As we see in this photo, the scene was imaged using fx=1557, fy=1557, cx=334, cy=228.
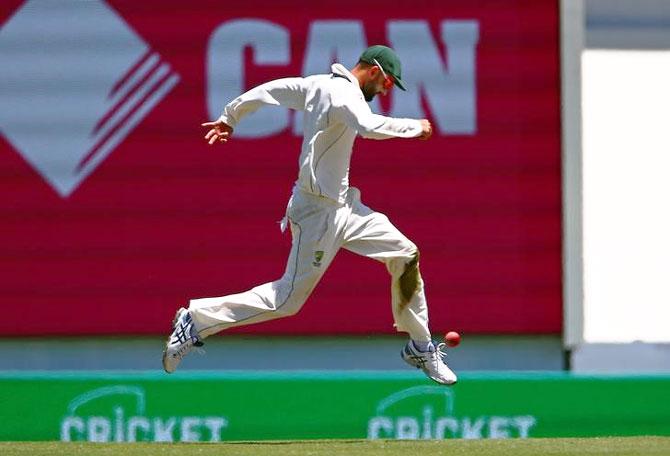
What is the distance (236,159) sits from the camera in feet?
27.9

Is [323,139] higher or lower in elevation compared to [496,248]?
higher

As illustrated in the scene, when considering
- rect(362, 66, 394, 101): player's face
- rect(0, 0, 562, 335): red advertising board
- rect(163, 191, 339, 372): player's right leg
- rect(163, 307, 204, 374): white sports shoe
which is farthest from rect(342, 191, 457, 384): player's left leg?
rect(0, 0, 562, 335): red advertising board

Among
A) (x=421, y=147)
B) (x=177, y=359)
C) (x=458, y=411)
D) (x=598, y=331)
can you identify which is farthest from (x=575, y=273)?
(x=177, y=359)

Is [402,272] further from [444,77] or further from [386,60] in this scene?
[444,77]

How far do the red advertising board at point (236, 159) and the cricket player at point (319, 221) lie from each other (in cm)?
181

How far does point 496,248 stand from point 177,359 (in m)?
2.51

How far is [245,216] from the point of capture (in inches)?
336

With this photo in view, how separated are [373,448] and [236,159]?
2584 mm

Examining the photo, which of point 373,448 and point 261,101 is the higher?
point 261,101

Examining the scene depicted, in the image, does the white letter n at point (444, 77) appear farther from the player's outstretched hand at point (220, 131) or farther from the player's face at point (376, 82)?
the player's outstretched hand at point (220, 131)

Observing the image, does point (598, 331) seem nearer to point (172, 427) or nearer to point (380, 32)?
point (380, 32)

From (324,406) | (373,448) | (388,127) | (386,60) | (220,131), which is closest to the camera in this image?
(388,127)

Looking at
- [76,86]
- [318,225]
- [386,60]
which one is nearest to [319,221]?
[318,225]

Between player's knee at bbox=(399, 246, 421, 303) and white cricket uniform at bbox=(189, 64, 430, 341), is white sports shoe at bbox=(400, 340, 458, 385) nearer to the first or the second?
white cricket uniform at bbox=(189, 64, 430, 341)
